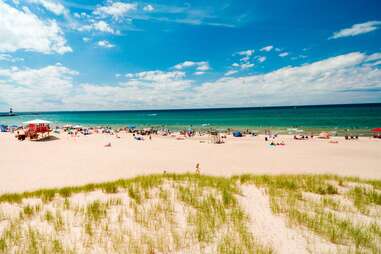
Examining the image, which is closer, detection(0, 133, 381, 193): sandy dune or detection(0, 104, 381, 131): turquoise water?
detection(0, 133, 381, 193): sandy dune

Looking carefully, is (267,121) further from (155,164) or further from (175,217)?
(175,217)

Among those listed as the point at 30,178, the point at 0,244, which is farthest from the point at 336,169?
the point at 30,178

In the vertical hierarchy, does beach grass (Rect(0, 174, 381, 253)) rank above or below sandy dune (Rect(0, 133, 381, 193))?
above

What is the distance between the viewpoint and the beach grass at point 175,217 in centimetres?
387

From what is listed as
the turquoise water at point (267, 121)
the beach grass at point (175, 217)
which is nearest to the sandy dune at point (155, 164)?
the beach grass at point (175, 217)

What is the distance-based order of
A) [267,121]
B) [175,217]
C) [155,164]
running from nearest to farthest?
[175,217] → [155,164] → [267,121]

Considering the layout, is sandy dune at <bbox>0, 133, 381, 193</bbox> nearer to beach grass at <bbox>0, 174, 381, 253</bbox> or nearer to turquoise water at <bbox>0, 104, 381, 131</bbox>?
beach grass at <bbox>0, 174, 381, 253</bbox>

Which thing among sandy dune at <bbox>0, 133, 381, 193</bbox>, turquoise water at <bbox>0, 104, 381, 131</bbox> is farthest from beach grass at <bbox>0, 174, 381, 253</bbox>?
turquoise water at <bbox>0, 104, 381, 131</bbox>

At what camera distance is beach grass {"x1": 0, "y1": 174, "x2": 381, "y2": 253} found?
12.7 ft

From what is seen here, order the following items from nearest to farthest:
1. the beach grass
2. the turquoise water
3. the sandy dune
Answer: the beach grass, the sandy dune, the turquoise water

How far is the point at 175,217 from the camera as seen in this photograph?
5.03 m

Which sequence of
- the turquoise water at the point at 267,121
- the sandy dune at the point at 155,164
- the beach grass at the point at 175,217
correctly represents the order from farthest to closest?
the turquoise water at the point at 267,121 → the sandy dune at the point at 155,164 → the beach grass at the point at 175,217

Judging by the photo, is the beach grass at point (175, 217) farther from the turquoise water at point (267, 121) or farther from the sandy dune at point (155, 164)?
the turquoise water at point (267, 121)

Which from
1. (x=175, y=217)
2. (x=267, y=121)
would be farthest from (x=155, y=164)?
(x=267, y=121)
